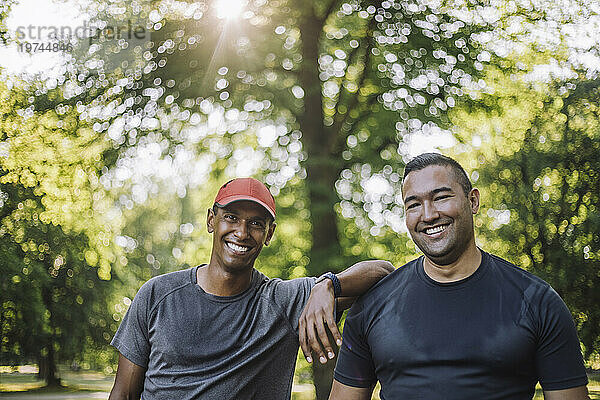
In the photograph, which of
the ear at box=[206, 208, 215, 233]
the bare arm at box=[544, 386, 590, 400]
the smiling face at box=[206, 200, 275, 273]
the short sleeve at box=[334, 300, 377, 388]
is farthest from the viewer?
the ear at box=[206, 208, 215, 233]

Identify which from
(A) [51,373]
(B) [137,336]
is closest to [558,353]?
(B) [137,336]

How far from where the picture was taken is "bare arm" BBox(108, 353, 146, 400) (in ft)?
10.6

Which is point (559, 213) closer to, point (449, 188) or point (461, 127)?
point (461, 127)

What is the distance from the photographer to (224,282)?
3.19 meters

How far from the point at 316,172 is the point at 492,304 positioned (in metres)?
8.99

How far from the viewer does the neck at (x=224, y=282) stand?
3195 millimetres

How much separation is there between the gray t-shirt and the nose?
87 cm

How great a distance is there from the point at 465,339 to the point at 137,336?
5.67ft

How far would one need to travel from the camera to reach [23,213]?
51.0 ft

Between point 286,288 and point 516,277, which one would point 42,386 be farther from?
point 516,277

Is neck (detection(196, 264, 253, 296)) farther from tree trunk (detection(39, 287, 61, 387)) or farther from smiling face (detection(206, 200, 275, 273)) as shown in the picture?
tree trunk (detection(39, 287, 61, 387))

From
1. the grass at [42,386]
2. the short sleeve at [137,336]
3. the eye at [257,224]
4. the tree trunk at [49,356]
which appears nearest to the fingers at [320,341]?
the eye at [257,224]

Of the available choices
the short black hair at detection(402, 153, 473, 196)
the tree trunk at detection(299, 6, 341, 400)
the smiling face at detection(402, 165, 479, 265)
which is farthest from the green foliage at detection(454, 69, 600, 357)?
the smiling face at detection(402, 165, 479, 265)

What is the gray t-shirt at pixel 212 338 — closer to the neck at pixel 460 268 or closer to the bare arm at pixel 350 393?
the bare arm at pixel 350 393
